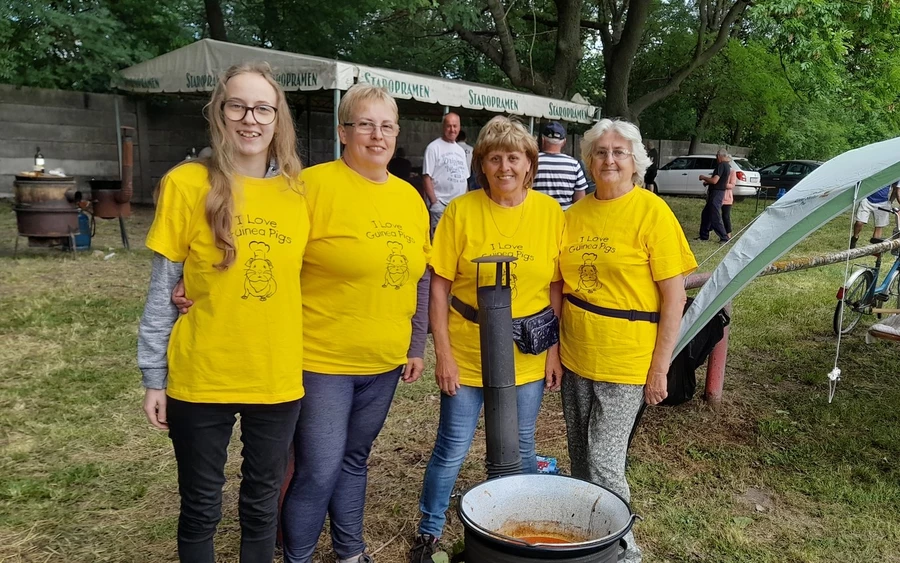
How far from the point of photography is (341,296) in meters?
2.15

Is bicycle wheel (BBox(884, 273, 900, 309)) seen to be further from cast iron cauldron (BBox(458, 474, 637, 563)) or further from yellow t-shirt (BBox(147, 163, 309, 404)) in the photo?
yellow t-shirt (BBox(147, 163, 309, 404))

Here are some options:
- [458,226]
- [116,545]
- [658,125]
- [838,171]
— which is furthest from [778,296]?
[658,125]

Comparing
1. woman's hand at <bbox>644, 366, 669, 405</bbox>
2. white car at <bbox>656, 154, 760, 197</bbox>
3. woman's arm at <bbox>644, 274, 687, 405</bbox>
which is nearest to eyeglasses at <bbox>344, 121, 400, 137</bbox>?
woman's arm at <bbox>644, 274, 687, 405</bbox>

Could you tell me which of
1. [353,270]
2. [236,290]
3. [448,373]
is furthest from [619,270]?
[236,290]

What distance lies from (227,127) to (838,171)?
9.88ft

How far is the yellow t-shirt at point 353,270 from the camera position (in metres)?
2.12

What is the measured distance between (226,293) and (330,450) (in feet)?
2.21

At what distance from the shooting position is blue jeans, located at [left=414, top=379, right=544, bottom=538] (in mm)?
2516

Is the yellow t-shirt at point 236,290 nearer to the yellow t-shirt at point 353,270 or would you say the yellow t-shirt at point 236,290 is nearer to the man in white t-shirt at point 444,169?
the yellow t-shirt at point 353,270

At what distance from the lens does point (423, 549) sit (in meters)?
2.70

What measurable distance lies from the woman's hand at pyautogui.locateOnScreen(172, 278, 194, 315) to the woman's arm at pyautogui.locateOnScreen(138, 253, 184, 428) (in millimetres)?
12

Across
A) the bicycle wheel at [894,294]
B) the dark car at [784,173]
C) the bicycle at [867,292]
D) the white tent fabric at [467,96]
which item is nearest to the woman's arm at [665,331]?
the bicycle at [867,292]

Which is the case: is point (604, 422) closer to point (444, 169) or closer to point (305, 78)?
point (444, 169)

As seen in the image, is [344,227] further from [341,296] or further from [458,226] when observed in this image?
[458,226]
